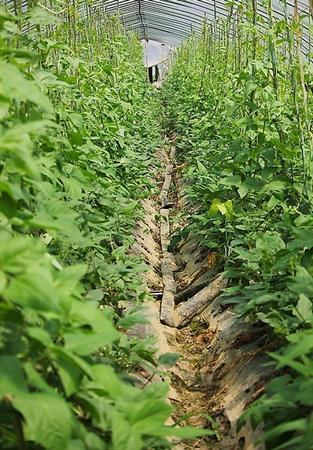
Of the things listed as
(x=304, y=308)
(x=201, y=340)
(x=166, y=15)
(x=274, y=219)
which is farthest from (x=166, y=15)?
(x=304, y=308)

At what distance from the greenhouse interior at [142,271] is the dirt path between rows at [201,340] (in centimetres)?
1

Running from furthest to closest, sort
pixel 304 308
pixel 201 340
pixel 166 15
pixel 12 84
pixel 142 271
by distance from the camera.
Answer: pixel 166 15 → pixel 201 340 → pixel 142 271 → pixel 304 308 → pixel 12 84

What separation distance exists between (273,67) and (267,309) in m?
1.74

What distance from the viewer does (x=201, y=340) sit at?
4.21 meters

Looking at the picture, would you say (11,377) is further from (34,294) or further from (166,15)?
(166,15)

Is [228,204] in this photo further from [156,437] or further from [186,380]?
[156,437]

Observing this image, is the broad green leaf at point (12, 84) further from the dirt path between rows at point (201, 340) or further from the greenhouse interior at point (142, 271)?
the dirt path between rows at point (201, 340)

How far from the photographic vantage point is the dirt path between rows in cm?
303

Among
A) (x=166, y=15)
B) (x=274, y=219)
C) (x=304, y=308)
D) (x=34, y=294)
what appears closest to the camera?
(x=34, y=294)

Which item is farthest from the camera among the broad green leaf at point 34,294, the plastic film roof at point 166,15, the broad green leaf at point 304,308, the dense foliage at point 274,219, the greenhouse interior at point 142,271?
the plastic film roof at point 166,15

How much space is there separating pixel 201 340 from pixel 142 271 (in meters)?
0.77

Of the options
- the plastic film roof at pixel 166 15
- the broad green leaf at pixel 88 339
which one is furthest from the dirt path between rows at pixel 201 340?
the plastic film roof at pixel 166 15

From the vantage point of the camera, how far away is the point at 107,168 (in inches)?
188

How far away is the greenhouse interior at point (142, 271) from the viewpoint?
1.60 m
